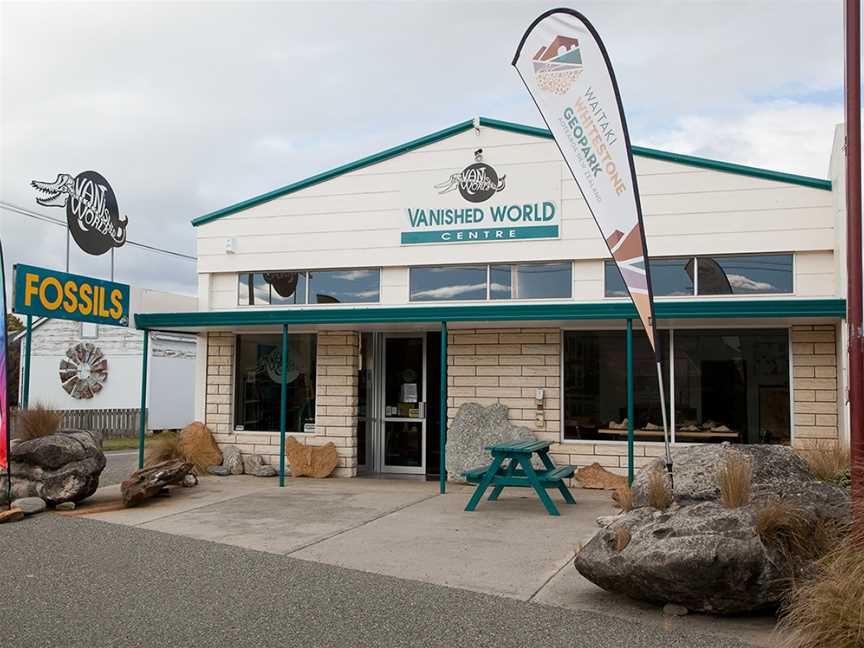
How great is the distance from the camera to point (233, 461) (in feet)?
44.9

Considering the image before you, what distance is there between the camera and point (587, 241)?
12297 millimetres

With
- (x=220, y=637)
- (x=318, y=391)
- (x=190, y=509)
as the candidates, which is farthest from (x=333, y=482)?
(x=220, y=637)

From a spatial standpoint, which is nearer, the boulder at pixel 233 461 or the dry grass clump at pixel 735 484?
the dry grass clump at pixel 735 484

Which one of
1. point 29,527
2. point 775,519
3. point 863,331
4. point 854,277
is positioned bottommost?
point 29,527

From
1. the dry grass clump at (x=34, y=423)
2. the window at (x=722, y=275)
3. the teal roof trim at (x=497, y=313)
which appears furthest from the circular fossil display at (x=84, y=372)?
the window at (x=722, y=275)

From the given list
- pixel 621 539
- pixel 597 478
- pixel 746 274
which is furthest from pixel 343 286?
pixel 621 539

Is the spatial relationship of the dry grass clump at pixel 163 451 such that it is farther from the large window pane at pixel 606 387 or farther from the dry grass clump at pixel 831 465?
the dry grass clump at pixel 831 465

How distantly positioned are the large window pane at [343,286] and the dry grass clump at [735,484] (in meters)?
8.09

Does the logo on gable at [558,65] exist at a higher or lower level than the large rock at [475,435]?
higher

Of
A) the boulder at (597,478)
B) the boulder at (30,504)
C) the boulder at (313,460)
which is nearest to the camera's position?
the boulder at (30,504)

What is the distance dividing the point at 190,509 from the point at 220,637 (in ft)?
17.1

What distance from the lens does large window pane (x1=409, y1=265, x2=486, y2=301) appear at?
12.9m

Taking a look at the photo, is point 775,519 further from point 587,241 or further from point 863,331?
point 587,241

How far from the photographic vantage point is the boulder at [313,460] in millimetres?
13289
